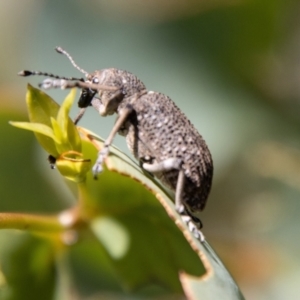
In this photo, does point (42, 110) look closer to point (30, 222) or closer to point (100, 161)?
point (100, 161)

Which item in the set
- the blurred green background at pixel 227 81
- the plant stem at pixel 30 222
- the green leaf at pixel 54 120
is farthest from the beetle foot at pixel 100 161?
the blurred green background at pixel 227 81

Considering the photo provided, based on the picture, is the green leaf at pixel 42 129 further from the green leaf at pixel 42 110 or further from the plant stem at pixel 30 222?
the plant stem at pixel 30 222

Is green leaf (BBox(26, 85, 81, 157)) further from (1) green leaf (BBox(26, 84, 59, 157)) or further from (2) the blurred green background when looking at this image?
(2) the blurred green background

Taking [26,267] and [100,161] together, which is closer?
[100,161]

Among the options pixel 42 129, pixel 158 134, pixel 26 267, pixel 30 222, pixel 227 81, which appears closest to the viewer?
pixel 42 129

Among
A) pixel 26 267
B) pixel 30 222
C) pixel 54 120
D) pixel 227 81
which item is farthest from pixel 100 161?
pixel 227 81

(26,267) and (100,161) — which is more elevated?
(100,161)
